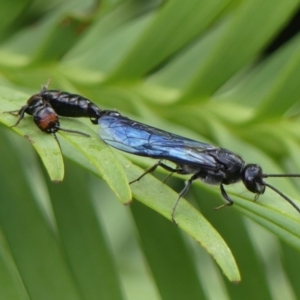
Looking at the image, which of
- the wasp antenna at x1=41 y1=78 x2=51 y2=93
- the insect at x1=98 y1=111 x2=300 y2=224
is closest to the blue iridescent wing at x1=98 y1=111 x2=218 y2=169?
the insect at x1=98 y1=111 x2=300 y2=224

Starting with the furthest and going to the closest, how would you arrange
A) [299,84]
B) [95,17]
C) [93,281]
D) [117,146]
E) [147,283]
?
[147,283]
[95,17]
[299,84]
[117,146]
[93,281]

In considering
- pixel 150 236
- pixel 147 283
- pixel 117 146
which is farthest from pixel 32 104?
pixel 147 283

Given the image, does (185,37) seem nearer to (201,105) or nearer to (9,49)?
(201,105)

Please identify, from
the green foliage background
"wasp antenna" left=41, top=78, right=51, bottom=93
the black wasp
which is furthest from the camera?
"wasp antenna" left=41, top=78, right=51, bottom=93

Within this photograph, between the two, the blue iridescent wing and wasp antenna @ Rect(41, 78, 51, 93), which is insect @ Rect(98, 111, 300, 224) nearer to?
the blue iridescent wing

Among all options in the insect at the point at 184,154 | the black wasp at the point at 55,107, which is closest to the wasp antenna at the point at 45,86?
the black wasp at the point at 55,107

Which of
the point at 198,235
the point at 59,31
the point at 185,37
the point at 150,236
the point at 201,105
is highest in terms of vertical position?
the point at 59,31

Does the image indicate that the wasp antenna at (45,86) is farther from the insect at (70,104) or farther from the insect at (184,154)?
the insect at (184,154)

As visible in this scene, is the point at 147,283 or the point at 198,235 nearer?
the point at 198,235

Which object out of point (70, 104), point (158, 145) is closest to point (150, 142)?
point (158, 145)
